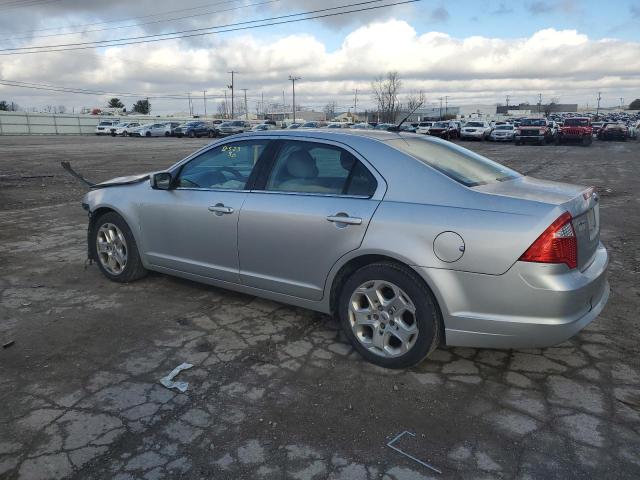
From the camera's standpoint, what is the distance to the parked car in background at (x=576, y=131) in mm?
36250

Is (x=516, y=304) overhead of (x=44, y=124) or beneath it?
beneath

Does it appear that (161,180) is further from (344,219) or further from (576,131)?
(576,131)

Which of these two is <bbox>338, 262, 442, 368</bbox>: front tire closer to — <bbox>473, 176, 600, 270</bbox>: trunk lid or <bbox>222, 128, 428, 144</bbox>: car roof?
<bbox>473, 176, 600, 270</bbox>: trunk lid

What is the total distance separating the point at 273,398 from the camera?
131 inches

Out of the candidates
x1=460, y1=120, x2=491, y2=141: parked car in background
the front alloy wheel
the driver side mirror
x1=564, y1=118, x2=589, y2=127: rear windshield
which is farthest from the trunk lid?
x1=460, y1=120, x2=491, y2=141: parked car in background

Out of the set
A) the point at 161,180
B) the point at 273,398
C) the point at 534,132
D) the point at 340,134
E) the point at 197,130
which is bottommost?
the point at 273,398

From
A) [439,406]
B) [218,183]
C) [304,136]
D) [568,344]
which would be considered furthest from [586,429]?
[218,183]

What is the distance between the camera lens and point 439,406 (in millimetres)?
3223

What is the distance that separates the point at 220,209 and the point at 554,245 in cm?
255

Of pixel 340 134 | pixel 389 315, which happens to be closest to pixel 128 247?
pixel 340 134

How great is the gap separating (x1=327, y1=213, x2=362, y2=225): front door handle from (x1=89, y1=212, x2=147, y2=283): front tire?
2403 millimetres

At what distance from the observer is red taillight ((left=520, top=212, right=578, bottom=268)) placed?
3104mm

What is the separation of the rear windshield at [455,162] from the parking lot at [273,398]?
128 centimetres

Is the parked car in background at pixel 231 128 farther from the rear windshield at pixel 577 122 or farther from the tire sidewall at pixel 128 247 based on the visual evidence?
the tire sidewall at pixel 128 247
